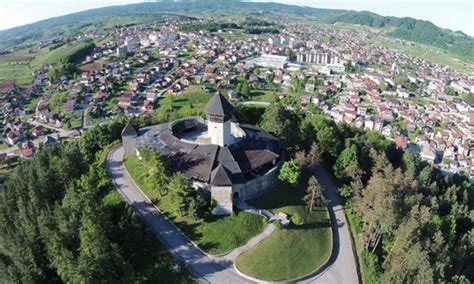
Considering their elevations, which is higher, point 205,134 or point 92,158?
point 205,134

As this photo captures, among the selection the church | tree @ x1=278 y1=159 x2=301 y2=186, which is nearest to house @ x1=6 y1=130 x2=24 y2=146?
the church

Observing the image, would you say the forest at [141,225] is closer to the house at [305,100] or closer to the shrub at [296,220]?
the shrub at [296,220]

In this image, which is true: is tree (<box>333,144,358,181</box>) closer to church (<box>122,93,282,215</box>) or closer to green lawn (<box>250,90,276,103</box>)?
church (<box>122,93,282,215</box>)

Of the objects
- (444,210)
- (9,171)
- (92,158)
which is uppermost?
(92,158)

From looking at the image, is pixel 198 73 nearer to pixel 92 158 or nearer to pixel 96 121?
pixel 96 121

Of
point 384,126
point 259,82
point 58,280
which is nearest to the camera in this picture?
point 58,280

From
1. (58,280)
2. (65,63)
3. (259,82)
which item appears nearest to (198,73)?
(259,82)

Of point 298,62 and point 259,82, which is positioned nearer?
point 259,82
